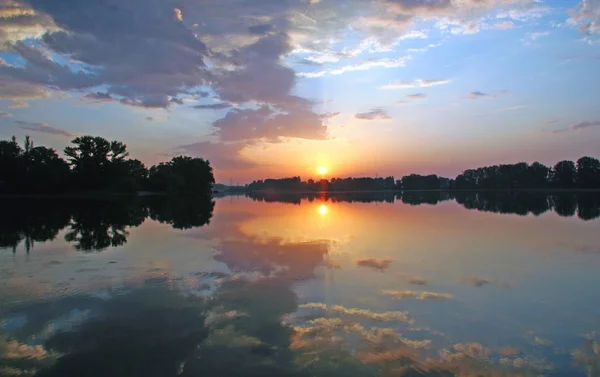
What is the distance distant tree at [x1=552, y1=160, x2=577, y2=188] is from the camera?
501 ft

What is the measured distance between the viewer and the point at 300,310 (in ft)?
26.8

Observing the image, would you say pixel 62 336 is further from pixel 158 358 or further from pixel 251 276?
pixel 251 276

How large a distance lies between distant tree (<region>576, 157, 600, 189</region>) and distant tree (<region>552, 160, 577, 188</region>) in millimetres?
2970

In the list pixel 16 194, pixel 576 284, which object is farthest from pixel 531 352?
pixel 16 194

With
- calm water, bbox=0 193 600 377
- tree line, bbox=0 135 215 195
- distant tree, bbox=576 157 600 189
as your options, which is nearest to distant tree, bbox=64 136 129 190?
tree line, bbox=0 135 215 195

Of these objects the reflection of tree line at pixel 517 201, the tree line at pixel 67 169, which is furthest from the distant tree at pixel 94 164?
the reflection of tree line at pixel 517 201

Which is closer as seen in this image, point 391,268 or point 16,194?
point 391,268

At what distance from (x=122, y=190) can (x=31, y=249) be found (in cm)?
8529

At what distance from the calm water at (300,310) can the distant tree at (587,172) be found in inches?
6167

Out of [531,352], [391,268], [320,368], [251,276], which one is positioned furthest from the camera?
[391,268]

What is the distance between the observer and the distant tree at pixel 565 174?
6009 inches

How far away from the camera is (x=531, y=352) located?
6.21 meters

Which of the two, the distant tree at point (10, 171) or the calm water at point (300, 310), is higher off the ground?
the distant tree at point (10, 171)

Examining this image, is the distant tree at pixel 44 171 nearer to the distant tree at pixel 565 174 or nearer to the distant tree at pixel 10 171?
the distant tree at pixel 10 171
